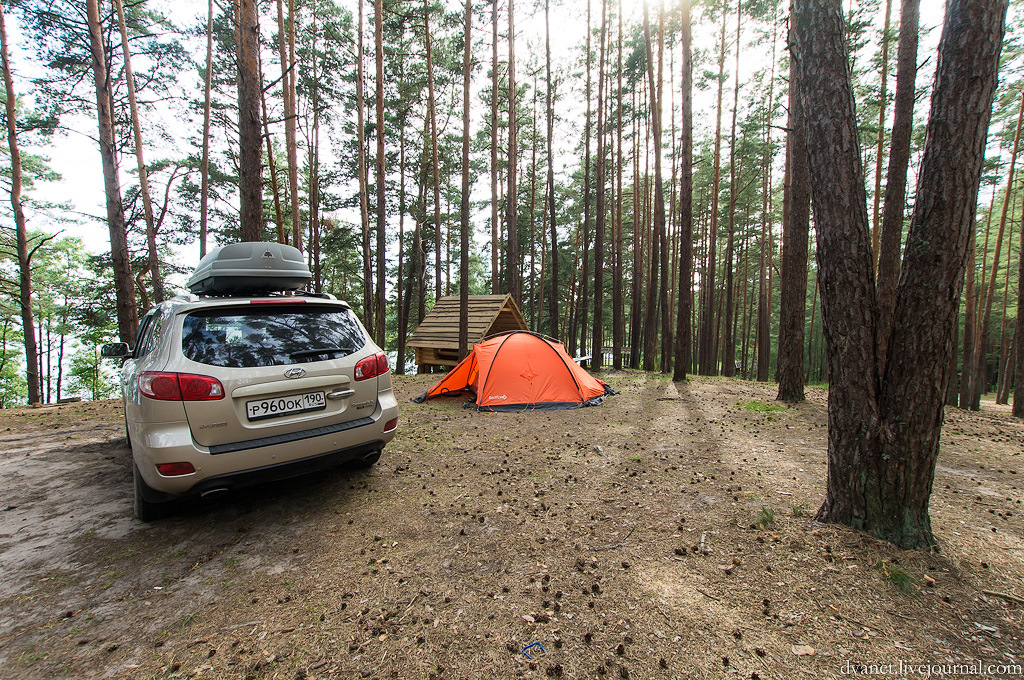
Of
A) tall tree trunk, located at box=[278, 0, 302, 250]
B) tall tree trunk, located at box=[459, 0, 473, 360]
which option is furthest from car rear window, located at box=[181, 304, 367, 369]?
tall tree trunk, located at box=[278, 0, 302, 250]

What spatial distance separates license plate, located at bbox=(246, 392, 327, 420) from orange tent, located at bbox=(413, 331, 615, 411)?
4.61m

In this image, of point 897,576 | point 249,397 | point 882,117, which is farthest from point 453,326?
point 882,117

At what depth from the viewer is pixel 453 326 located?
1430 cm

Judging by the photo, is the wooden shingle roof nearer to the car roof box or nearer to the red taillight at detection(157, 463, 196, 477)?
the car roof box

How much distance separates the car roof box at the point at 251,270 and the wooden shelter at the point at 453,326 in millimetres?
8626

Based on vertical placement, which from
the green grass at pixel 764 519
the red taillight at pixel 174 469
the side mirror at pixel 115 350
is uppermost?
the side mirror at pixel 115 350

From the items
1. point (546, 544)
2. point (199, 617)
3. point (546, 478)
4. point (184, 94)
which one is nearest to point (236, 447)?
point (199, 617)

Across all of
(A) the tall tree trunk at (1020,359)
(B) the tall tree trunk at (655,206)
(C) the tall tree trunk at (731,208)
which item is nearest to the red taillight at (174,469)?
(A) the tall tree trunk at (1020,359)

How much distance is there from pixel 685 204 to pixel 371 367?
9341 millimetres

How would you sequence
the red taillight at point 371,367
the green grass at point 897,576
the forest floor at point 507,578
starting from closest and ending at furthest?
the forest floor at point 507,578, the green grass at point 897,576, the red taillight at point 371,367

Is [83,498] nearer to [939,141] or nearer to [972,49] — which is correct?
[939,141]

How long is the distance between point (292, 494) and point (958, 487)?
5992mm

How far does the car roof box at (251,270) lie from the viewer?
4.46m

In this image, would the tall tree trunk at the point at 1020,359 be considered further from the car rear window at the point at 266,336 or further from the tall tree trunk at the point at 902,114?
the car rear window at the point at 266,336
